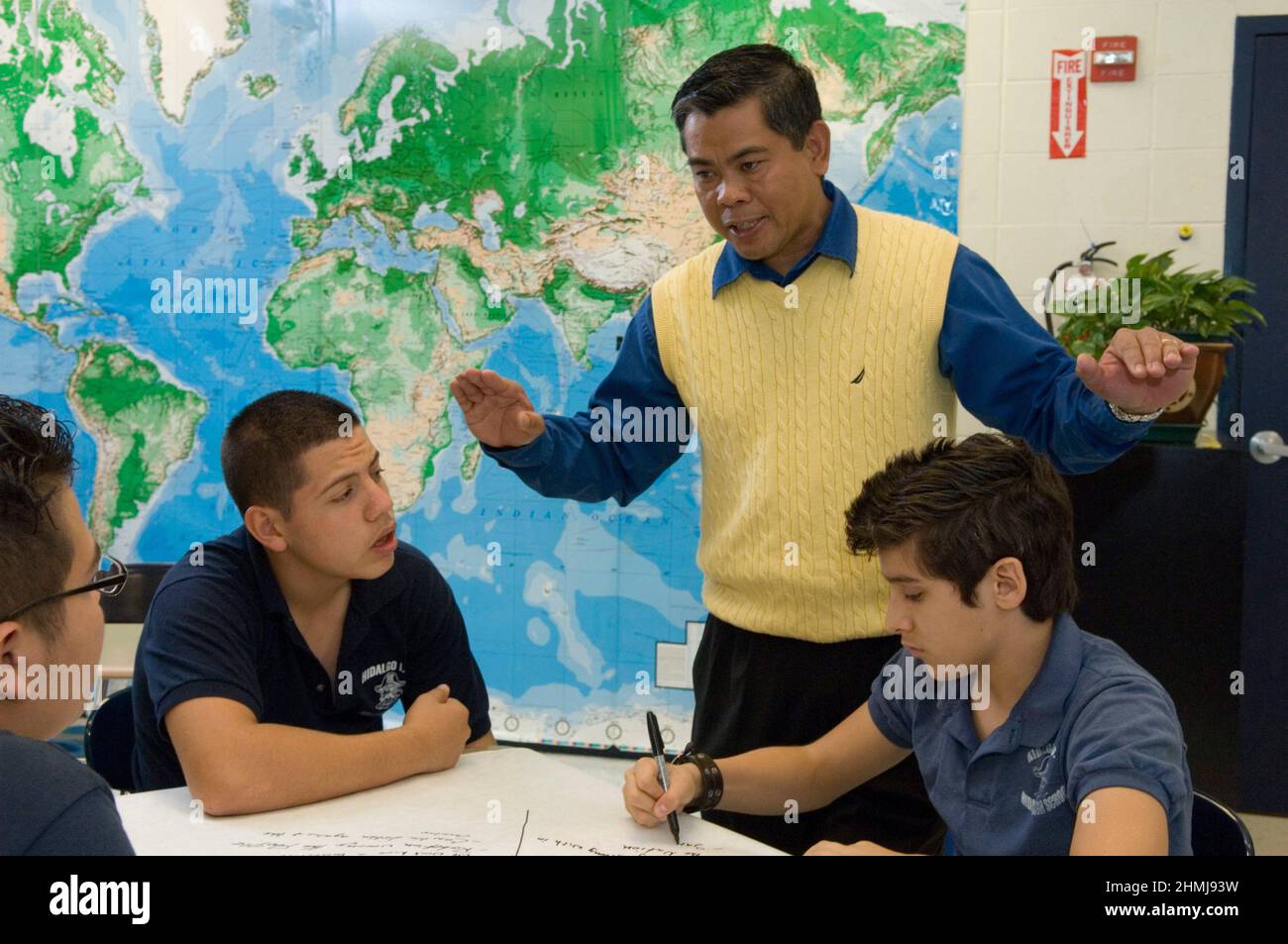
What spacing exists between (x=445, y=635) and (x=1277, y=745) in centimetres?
256

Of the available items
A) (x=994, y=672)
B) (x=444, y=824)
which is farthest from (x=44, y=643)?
(x=994, y=672)

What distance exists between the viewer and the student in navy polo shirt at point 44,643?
1.03 meters

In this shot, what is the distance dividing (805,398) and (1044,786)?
2.48 ft

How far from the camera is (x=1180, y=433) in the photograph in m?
3.12

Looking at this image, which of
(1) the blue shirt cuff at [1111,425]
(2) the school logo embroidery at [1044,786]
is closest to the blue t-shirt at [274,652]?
(2) the school logo embroidery at [1044,786]

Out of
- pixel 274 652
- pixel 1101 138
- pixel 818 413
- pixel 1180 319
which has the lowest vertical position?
pixel 274 652

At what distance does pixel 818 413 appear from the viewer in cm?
195

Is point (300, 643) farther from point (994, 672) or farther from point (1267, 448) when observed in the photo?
point (1267, 448)

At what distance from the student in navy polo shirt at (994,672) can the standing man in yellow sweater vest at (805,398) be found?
285 mm

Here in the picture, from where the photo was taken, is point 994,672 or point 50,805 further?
point 994,672

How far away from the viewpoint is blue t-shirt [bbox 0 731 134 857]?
1.01 metres

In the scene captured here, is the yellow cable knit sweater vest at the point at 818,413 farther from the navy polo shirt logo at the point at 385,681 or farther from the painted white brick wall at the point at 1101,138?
the painted white brick wall at the point at 1101,138
